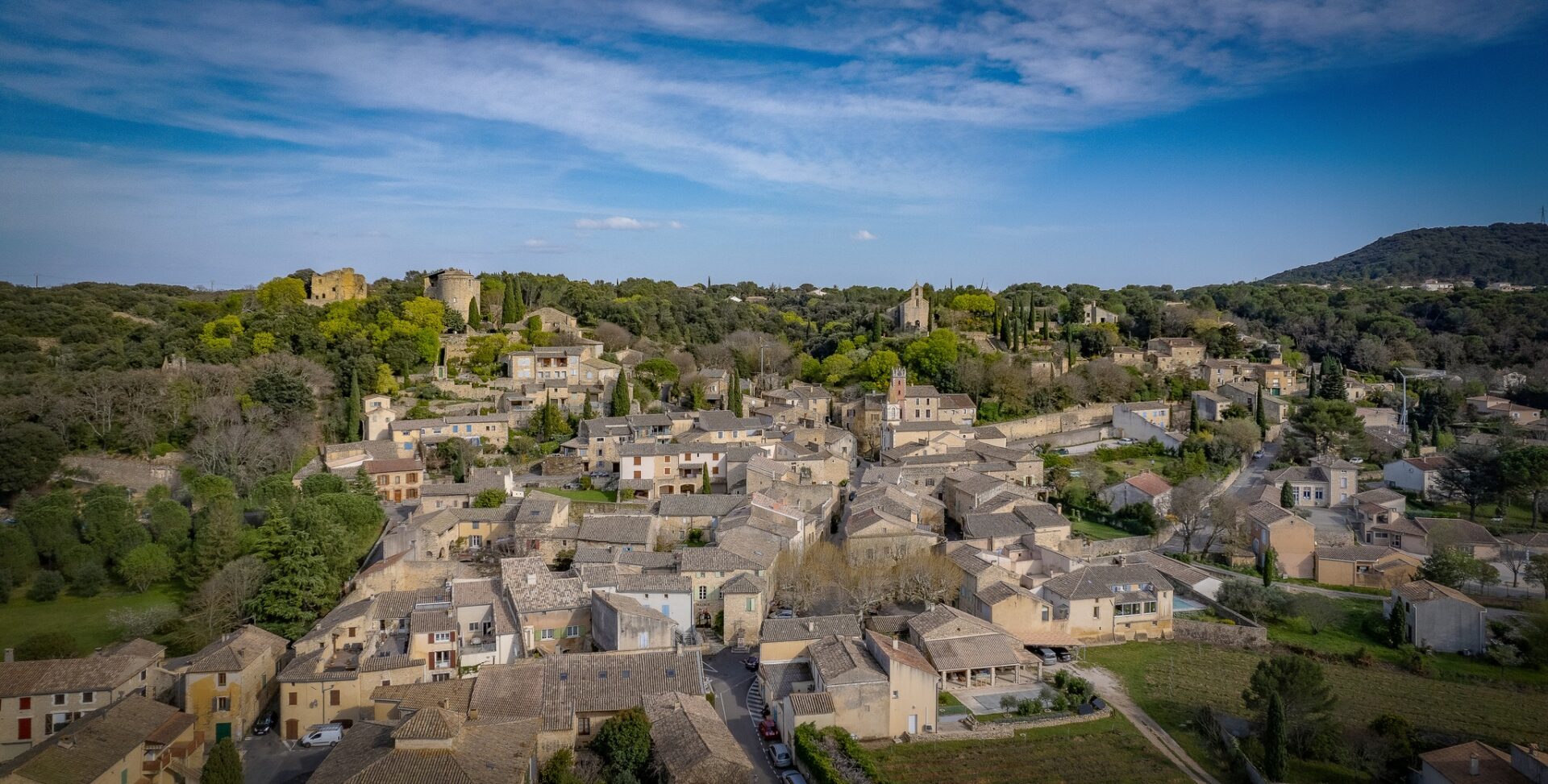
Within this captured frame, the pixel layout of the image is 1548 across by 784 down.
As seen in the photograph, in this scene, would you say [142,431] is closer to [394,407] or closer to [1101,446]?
[394,407]

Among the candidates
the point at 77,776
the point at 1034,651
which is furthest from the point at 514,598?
the point at 1034,651

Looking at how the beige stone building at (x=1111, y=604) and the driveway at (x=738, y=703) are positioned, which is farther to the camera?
the beige stone building at (x=1111, y=604)

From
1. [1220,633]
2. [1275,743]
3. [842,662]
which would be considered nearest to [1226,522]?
[1220,633]

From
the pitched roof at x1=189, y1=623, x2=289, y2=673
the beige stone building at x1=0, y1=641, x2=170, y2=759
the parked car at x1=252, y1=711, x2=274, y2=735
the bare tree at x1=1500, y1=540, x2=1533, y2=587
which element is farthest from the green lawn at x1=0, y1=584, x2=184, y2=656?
the bare tree at x1=1500, y1=540, x2=1533, y2=587

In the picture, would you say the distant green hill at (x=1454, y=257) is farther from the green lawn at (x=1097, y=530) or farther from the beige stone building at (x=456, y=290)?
the beige stone building at (x=456, y=290)

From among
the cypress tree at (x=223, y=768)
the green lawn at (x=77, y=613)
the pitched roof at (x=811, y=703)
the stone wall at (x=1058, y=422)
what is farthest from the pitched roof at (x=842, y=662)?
the stone wall at (x=1058, y=422)

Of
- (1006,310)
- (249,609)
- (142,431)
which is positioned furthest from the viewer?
(1006,310)

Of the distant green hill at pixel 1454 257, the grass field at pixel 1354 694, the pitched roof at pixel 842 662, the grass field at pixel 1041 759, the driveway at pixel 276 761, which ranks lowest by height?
the grass field at pixel 1354 694
